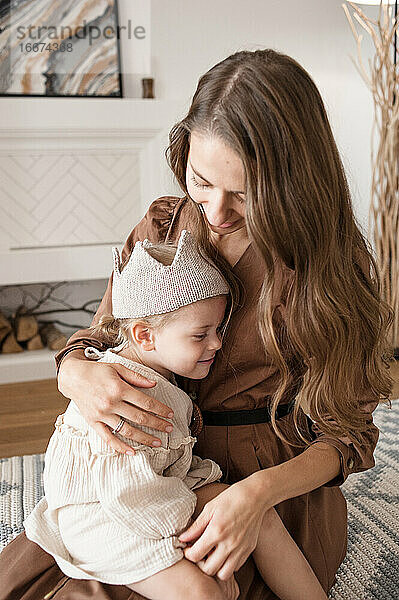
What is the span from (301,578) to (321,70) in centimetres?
350

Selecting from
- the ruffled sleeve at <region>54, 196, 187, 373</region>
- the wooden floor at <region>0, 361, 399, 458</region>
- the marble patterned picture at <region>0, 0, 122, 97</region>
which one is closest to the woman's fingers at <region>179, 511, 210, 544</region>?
the ruffled sleeve at <region>54, 196, 187, 373</region>

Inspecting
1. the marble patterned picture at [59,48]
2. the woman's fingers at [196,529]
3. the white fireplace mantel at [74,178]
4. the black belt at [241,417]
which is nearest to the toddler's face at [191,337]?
the black belt at [241,417]

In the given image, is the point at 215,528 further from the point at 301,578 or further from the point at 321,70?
the point at 321,70

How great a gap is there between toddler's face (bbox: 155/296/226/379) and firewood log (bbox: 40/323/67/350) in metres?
2.48

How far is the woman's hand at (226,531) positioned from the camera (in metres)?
1.10

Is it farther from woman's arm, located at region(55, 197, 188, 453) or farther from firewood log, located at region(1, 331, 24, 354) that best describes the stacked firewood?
woman's arm, located at region(55, 197, 188, 453)

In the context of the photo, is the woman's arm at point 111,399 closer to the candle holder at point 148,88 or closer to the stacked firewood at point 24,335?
the stacked firewood at point 24,335

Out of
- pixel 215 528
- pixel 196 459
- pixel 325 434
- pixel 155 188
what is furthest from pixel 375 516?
pixel 155 188

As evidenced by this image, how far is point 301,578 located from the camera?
121cm

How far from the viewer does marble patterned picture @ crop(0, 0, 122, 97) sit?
3.59 metres

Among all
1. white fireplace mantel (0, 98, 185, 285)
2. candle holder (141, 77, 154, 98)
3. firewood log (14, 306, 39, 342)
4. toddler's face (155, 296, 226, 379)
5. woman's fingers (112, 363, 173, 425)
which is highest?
candle holder (141, 77, 154, 98)

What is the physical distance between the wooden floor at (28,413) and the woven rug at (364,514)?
0.20 m

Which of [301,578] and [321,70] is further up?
[321,70]

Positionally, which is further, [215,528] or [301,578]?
[301,578]
